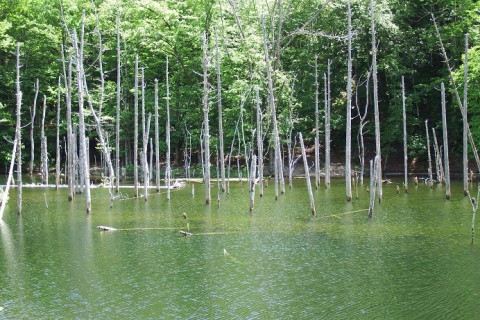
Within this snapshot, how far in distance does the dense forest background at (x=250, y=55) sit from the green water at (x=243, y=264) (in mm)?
17201

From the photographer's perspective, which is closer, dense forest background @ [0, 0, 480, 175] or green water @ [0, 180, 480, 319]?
green water @ [0, 180, 480, 319]

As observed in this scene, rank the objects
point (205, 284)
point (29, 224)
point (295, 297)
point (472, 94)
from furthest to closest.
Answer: point (472, 94), point (29, 224), point (205, 284), point (295, 297)

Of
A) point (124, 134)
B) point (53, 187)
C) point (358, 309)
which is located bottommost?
point (358, 309)

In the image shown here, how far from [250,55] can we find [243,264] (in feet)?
78.7

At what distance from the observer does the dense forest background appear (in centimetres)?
3869

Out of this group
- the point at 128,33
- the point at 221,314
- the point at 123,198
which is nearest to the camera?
the point at 221,314

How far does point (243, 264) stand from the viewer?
45.9ft

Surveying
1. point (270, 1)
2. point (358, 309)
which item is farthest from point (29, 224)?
point (270, 1)

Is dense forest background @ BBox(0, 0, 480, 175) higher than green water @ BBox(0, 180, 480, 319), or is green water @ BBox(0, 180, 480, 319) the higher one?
dense forest background @ BBox(0, 0, 480, 175)

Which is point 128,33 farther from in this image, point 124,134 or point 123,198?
point 123,198

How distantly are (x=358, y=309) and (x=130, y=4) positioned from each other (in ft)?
114

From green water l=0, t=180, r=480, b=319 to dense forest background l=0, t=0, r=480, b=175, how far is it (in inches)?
677

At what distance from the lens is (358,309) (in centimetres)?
1052

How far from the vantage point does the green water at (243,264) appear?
10.7m
